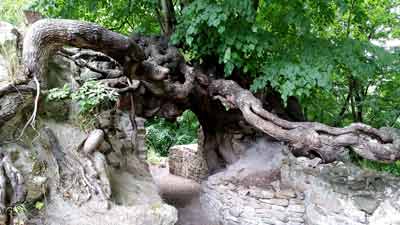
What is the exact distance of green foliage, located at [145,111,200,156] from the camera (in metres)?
13.1

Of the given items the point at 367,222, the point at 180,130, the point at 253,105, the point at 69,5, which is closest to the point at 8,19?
the point at 69,5

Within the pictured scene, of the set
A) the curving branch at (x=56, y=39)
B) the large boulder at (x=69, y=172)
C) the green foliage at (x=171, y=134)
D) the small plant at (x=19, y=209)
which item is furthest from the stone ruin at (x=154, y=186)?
the green foliage at (x=171, y=134)

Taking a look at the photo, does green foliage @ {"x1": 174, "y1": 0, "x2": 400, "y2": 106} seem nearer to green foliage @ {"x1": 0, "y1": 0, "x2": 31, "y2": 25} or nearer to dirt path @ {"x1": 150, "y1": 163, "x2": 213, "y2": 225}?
green foliage @ {"x1": 0, "y1": 0, "x2": 31, "y2": 25}

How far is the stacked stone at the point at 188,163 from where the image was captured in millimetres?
9008

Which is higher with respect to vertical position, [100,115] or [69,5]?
[69,5]

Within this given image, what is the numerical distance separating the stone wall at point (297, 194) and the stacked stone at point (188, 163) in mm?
2353

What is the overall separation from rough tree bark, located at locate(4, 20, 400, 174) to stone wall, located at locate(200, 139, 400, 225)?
1.53ft

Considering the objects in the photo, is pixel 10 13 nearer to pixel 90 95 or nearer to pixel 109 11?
pixel 90 95

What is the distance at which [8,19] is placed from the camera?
Answer: 439 cm

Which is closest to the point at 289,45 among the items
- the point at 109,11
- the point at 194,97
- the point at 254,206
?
the point at 194,97

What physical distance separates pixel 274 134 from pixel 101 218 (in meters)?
2.72

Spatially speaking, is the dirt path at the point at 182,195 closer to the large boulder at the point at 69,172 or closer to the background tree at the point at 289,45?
the large boulder at the point at 69,172

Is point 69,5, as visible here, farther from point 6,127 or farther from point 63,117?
point 6,127

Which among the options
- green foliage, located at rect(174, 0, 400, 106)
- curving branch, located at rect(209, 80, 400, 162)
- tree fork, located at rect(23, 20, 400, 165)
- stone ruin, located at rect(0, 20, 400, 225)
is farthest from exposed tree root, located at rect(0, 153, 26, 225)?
curving branch, located at rect(209, 80, 400, 162)
